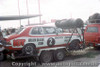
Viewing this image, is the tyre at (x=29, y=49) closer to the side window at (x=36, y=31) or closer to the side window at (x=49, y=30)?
the side window at (x=36, y=31)

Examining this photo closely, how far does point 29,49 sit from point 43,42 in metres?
0.81

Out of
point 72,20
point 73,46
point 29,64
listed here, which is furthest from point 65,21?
point 29,64

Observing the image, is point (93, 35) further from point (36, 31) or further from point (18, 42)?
point (18, 42)

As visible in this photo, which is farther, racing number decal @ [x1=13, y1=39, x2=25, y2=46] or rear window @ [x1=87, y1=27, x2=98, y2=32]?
rear window @ [x1=87, y1=27, x2=98, y2=32]

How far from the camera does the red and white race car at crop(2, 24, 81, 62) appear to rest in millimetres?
6117

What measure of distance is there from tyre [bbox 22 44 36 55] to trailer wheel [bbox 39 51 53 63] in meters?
0.44

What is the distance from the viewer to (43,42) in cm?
679

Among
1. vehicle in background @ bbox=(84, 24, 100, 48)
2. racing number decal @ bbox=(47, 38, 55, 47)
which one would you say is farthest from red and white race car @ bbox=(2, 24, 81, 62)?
vehicle in background @ bbox=(84, 24, 100, 48)

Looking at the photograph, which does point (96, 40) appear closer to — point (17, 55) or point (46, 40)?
point (46, 40)

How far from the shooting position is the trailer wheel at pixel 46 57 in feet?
21.7

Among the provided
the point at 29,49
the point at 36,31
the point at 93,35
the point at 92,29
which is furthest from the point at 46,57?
the point at 92,29

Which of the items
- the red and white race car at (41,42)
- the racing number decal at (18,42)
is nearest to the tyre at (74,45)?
the red and white race car at (41,42)

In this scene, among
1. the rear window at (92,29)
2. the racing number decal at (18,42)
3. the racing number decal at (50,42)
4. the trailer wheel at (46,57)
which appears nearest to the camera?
the racing number decal at (18,42)

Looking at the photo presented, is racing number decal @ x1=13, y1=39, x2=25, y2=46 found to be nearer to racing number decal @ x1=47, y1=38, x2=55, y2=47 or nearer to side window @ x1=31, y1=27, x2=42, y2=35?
side window @ x1=31, y1=27, x2=42, y2=35
